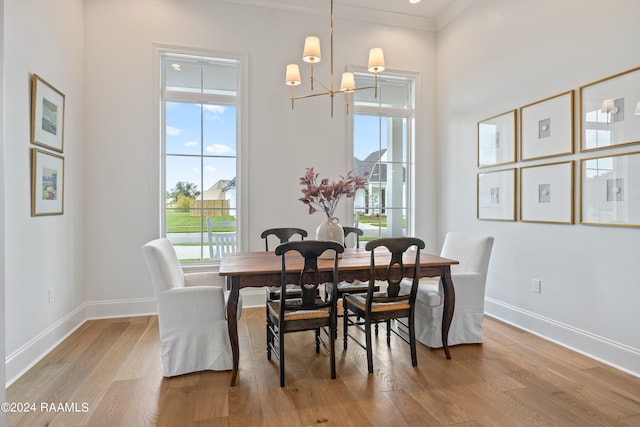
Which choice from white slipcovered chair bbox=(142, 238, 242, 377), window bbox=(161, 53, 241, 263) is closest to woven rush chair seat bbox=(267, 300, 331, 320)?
white slipcovered chair bbox=(142, 238, 242, 377)

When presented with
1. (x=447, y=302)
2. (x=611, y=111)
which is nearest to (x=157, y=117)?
(x=447, y=302)

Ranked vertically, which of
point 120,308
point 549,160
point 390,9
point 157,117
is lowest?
point 120,308

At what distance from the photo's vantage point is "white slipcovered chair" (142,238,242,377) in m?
2.39

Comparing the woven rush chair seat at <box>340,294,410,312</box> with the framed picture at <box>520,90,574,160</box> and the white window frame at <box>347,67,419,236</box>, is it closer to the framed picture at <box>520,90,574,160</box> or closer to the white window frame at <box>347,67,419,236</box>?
the framed picture at <box>520,90,574,160</box>

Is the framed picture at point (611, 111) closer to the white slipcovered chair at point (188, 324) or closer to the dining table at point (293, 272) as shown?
the dining table at point (293, 272)

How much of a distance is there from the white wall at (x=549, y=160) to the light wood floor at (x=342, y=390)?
36 centimetres

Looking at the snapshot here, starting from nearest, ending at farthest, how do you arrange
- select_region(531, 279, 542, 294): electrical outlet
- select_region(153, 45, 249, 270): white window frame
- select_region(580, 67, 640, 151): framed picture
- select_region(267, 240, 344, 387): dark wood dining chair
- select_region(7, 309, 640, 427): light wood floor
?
select_region(7, 309, 640, 427): light wood floor
select_region(267, 240, 344, 387): dark wood dining chair
select_region(580, 67, 640, 151): framed picture
select_region(531, 279, 542, 294): electrical outlet
select_region(153, 45, 249, 270): white window frame

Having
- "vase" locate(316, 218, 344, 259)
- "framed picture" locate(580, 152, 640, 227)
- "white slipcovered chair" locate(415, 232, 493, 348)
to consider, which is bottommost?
"white slipcovered chair" locate(415, 232, 493, 348)

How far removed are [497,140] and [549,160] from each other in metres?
0.68

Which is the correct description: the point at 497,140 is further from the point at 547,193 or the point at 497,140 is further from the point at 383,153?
the point at 383,153

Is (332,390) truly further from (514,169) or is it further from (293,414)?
(514,169)

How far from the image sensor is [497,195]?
146 inches

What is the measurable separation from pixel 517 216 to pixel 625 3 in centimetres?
186

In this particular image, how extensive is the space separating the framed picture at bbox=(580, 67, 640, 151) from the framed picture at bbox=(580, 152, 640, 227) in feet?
0.44
